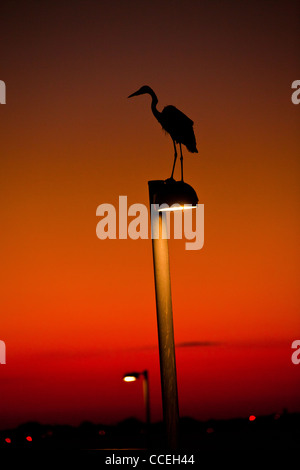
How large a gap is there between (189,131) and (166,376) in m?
3.12

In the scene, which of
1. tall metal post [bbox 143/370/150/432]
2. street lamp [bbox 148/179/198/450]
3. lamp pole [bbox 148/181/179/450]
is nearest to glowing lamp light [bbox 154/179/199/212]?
street lamp [bbox 148/179/198/450]

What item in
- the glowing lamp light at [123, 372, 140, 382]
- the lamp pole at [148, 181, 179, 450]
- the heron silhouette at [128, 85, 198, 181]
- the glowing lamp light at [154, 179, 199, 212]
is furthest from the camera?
the glowing lamp light at [123, 372, 140, 382]

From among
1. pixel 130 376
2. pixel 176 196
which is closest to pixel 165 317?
pixel 176 196

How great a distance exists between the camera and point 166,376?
4457 mm

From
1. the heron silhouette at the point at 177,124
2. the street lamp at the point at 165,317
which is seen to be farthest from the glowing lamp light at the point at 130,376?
the street lamp at the point at 165,317

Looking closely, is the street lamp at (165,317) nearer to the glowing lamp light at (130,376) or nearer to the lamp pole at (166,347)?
the lamp pole at (166,347)

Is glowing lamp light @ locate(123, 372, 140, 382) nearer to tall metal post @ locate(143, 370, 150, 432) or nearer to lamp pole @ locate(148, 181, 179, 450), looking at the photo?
tall metal post @ locate(143, 370, 150, 432)

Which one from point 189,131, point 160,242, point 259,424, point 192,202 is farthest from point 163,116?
point 259,424

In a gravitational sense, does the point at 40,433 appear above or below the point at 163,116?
below

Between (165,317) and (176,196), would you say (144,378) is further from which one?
(165,317)

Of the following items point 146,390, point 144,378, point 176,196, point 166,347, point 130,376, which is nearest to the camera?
point 166,347
